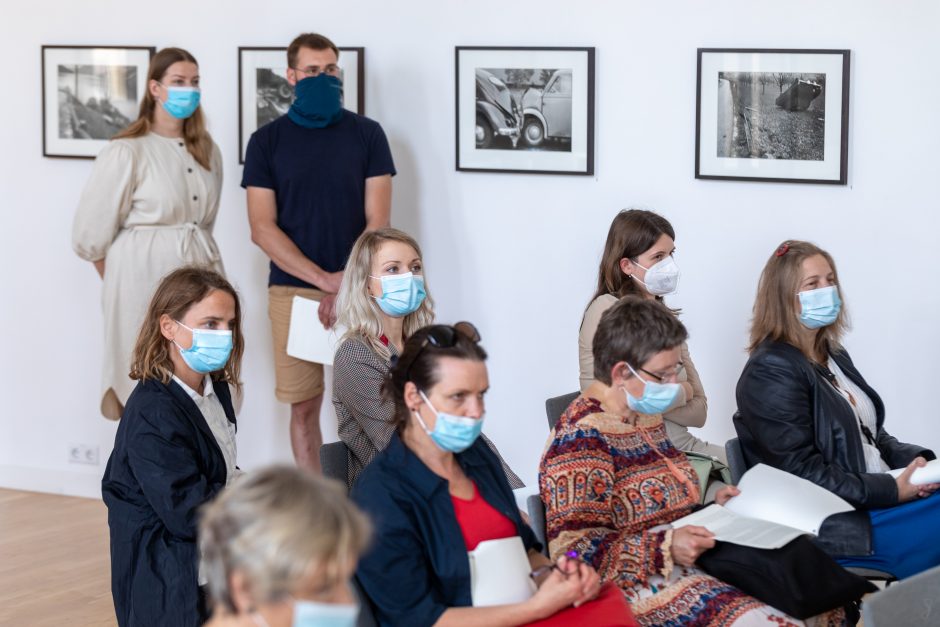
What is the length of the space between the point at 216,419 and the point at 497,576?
3.58 ft

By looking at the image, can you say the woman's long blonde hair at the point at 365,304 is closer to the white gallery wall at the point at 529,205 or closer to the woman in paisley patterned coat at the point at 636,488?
the woman in paisley patterned coat at the point at 636,488

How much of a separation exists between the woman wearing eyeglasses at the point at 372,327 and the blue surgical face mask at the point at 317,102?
1395 millimetres

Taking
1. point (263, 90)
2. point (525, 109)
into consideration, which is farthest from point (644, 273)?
point (263, 90)

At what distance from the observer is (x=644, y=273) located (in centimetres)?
411

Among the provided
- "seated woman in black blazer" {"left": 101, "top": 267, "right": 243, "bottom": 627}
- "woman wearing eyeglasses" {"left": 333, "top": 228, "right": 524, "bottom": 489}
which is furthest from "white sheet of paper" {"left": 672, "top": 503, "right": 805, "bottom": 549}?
"seated woman in black blazer" {"left": 101, "top": 267, "right": 243, "bottom": 627}

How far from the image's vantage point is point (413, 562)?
2.44m

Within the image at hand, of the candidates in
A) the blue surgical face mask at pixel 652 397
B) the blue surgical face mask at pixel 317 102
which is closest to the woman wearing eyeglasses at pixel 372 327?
the blue surgical face mask at pixel 652 397

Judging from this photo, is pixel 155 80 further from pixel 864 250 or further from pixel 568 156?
pixel 864 250

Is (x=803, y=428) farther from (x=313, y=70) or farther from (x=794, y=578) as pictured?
(x=313, y=70)

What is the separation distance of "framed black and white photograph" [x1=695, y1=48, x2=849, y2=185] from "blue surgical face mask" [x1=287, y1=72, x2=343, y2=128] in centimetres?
147

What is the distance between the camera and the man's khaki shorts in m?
5.19

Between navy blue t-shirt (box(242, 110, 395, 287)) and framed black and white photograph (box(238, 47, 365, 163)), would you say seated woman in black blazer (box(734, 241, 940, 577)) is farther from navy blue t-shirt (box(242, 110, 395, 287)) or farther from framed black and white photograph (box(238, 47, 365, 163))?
framed black and white photograph (box(238, 47, 365, 163))

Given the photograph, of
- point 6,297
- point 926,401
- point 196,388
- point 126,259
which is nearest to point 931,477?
point 926,401

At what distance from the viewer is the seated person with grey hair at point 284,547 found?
1637 millimetres
